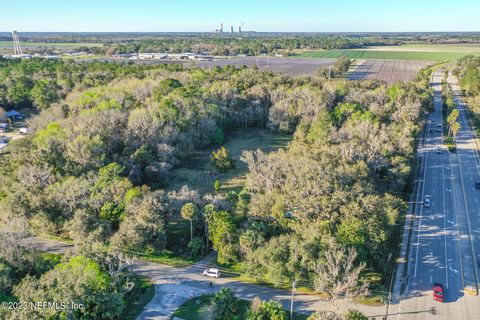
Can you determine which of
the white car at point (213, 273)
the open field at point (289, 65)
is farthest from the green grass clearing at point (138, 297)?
the open field at point (289, 65)

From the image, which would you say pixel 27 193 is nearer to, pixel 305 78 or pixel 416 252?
pixel 416 252

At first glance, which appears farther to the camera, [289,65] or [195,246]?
[289,65]

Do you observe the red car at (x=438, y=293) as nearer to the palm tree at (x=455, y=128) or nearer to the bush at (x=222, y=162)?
the bush at (x=222, y=162)

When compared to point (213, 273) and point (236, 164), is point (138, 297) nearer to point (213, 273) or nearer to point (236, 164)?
point (213, 273)

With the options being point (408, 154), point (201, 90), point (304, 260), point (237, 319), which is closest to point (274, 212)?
point (304, 260)

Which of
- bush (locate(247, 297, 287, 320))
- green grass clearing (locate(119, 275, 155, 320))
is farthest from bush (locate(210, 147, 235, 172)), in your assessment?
bush (locate(247, 297, 287, 320))

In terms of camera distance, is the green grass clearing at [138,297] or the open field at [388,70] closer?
the green grass clearing at [138,297]

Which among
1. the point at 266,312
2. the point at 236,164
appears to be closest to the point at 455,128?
the point at 236,164
